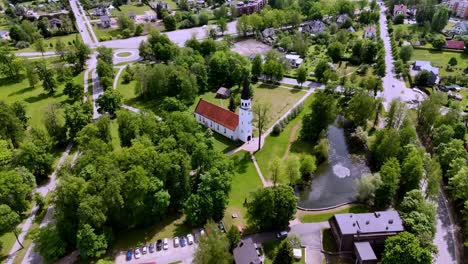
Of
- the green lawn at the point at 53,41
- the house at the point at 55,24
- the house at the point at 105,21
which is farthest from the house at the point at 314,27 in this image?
the house at the point at 55,24

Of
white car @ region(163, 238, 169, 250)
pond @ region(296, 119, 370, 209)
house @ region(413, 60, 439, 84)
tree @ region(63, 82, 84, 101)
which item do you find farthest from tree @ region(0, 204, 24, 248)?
house @ region(413, 60, 439, 84)

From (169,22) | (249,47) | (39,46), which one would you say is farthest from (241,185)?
(169,22)

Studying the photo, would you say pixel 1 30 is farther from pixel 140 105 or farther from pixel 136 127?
pixel 136 127

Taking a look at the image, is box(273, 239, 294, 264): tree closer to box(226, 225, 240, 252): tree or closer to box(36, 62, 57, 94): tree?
box(226, 225, 240, 252): tree

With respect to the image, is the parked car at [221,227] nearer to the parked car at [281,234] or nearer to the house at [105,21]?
the parked car at [281,234]

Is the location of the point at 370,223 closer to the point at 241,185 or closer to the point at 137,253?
the point at 241,185
